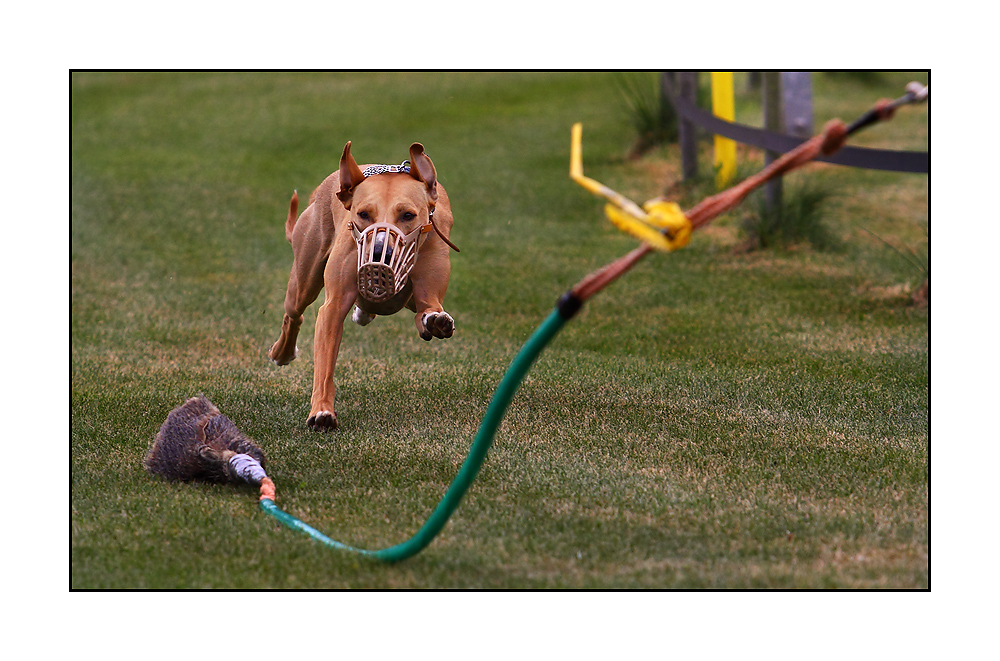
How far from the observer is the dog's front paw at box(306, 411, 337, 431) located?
682 cm

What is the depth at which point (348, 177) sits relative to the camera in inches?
253

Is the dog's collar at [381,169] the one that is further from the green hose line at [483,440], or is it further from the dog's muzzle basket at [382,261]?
the green hose line at [483,440]

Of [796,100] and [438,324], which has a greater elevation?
[796,100]

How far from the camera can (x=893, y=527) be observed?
211 inches

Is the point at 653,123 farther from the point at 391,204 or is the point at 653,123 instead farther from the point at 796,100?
the point at 391,204

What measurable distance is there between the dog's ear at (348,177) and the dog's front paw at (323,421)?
1315mm

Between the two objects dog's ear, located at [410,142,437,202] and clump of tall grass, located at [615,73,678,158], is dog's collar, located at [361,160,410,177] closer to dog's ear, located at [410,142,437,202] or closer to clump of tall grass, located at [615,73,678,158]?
dog's ear, located at [410,142,437,202]

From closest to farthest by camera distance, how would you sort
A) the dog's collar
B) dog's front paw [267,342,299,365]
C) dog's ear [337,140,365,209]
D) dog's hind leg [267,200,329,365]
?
dog's ear [337,140,365,209] → the dog's collar → dog's hind leg [267,200,329,365] → dog's front paw [267,342,299,365]

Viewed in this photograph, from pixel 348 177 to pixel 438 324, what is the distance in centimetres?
102

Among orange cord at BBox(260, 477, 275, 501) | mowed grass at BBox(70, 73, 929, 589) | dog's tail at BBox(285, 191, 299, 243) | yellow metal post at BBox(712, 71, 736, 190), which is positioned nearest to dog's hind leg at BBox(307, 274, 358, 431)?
mowed grass at BBox(70, 73, 929, 589)

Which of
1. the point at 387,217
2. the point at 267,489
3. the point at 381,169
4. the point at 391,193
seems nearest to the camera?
the point at 267,489

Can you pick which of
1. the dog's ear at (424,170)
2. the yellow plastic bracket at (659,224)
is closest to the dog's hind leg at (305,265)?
the dog's ear at (424,170)

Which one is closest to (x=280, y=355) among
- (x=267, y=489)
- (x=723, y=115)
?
(x=267, y=489)

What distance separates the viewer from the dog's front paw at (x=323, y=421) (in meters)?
6.82
